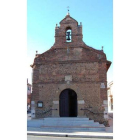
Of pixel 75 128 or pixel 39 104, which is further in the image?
pixel 39 104

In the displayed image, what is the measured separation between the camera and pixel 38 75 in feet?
45.2

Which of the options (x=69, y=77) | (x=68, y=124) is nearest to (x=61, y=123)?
(x=68, y=124)

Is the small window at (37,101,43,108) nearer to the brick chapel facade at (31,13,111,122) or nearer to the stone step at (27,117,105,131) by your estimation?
the brick chapel facade at (31,13,111,122)

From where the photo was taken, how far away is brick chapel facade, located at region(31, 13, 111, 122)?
1282 centimetres

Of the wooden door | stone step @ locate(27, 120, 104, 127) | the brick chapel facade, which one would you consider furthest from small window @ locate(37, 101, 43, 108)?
the wooden door

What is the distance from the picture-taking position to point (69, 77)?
13281 millimetres

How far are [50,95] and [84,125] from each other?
11.3 feet

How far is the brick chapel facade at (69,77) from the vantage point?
12820 millimetres

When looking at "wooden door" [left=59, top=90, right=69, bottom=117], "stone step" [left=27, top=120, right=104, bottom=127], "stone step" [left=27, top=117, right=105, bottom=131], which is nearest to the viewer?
"stone step" [left=27, top=117, right=105, bottom=131]

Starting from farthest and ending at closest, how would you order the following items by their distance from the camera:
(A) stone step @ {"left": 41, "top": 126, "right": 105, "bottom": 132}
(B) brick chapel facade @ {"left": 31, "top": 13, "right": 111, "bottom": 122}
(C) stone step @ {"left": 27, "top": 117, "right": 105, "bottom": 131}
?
(B) brick chapel facade @ {"left": 31, "top": 13, "right": 111, "bottom": 122} < (C) stone step @ {"left": 27, "top": 117, "right": 105, "bottom": 131} < (A) stone step @ {"left": 41, "top": 126, "right": 105, "bottom": 132}

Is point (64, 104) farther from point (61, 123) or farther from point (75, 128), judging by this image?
point (75, 128)

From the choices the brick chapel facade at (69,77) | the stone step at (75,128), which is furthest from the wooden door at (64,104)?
the stone step at (75,128)
